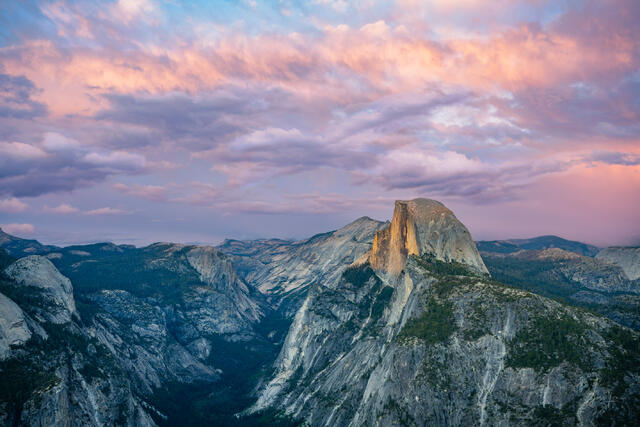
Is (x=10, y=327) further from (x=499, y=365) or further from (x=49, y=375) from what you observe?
(x=499, y=365)

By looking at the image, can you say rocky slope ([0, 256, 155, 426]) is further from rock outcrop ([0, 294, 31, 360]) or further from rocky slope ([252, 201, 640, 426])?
rocky slope ([252, 201, 640, 426])

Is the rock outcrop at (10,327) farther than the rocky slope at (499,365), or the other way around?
the rock outcrop at (10,327)

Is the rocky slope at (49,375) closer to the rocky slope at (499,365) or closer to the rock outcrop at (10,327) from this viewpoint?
the rock outcrop at (10,327)

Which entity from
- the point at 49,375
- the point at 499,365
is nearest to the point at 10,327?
the point at 49,375

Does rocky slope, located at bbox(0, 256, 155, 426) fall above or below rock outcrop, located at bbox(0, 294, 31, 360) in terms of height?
below

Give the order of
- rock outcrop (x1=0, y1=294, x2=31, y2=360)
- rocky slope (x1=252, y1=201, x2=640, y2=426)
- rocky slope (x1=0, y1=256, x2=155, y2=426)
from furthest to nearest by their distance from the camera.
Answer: rock outcrop (x1=0, y1=294, x2=31, y2=360), rocky slope (x1=0, y1=256, x2=155, y2=426), rocky slope (x1=252, y1=201, x2=640, y2=426)

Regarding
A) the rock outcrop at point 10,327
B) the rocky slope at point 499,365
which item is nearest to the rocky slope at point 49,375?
the rock outcrop at point 10,327

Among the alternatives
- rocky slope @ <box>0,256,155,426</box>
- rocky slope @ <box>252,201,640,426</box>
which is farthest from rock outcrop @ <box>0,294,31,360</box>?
rocky slope @ <box>252,201,640,426</box>

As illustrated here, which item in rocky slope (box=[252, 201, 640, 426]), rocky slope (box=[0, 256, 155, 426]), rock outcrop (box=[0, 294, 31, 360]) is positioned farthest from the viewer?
rock outcrop (box=[0, 294, 31, 360])

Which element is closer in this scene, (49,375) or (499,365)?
(499,365)

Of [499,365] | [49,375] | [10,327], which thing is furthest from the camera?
[10,327]

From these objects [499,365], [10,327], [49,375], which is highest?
[10,327]

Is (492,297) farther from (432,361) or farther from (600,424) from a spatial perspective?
(600,424)
